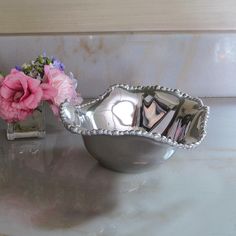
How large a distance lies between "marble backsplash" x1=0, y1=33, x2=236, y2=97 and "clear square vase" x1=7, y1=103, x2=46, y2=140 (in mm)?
168

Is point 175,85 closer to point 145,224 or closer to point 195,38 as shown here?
point 195,38

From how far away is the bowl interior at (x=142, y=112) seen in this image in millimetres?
680

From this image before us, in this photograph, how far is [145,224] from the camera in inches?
19.2

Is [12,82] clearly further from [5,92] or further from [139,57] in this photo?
[139,57]

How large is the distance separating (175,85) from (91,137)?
373mm

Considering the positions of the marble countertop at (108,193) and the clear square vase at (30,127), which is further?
the clear square vase at (30,127)

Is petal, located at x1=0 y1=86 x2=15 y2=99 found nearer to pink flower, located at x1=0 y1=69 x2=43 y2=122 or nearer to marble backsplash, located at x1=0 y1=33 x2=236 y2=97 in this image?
pink flower, located at x1=0 y1=69 x2=43 y2=122

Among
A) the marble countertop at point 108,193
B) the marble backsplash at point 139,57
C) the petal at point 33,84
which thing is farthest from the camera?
the marble backsplash at point 139,57

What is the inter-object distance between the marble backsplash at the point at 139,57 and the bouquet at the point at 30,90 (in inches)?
5.6

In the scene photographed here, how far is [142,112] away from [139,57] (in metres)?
0.18

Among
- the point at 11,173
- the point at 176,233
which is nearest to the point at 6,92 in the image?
the point at 11,173

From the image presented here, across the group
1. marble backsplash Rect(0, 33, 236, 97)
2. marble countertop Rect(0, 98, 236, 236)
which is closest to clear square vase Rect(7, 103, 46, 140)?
marble countertop Rect(0, 98, 236, 236)

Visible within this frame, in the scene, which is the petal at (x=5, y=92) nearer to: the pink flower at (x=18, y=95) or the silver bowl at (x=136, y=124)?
the pink flower at (x=18, y=95)

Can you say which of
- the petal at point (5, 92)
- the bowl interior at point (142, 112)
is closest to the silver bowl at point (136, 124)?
the bowl interior at point (142, 112)
